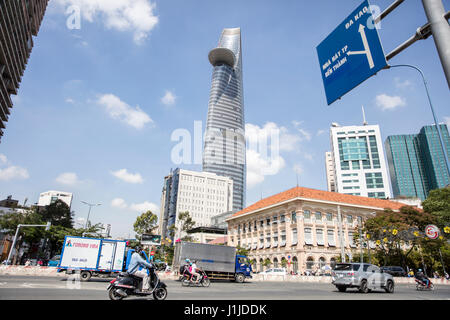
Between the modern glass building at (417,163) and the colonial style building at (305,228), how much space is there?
111971 millimetres

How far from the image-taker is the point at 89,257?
747 inches

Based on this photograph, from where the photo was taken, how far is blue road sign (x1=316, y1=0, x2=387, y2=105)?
6.20 meters

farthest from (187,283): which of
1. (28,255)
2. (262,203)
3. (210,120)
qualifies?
(210,120)

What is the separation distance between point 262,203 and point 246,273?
32.7m

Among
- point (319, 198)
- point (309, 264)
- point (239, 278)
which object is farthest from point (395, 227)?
point (239, 278)

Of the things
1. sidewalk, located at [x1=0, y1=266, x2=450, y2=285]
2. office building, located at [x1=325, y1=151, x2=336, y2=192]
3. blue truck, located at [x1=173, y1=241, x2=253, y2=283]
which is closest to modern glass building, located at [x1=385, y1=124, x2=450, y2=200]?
office building, located at [x1=325, y1=151, x2=336, y2=192]

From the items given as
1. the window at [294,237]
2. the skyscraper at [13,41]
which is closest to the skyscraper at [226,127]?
the window at [294,237]

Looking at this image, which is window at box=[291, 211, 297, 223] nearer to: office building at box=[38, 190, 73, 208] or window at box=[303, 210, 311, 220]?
window at box=[303, 210, 311, 220]

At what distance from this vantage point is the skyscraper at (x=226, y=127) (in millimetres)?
170000

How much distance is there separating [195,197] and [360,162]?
2883 inches

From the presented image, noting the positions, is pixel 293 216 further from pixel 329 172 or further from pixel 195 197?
pixel 329 172

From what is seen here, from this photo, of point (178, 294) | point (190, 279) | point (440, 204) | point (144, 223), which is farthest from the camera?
point (144, 223)

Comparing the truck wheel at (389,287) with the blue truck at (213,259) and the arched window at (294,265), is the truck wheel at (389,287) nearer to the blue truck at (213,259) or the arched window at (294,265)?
the blue truck at (213,259)
